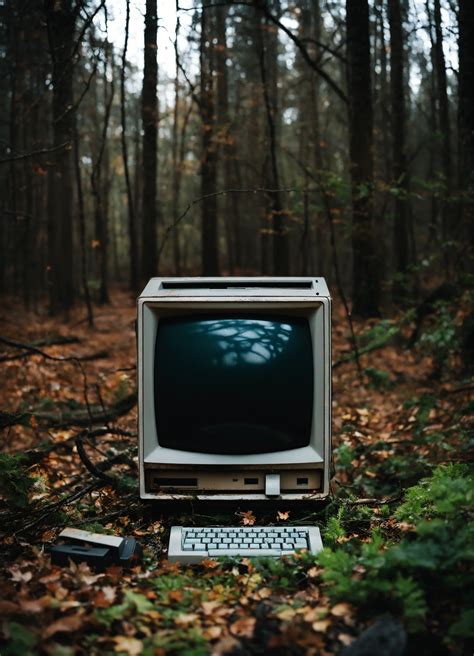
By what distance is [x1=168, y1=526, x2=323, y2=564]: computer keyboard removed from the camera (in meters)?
2.59

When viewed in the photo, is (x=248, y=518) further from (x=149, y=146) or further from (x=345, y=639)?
(x=149, y=146)

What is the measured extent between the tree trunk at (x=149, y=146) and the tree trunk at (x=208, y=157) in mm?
1222

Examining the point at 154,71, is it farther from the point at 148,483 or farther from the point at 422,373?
the point at 148,483

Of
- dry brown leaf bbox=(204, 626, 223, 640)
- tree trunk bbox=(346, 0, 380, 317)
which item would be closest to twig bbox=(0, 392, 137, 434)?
dry brown leaf bbox=(204, 626, 223, 640)

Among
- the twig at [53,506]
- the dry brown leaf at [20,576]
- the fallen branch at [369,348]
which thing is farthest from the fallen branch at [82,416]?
the dry brown leaf at [20,576]

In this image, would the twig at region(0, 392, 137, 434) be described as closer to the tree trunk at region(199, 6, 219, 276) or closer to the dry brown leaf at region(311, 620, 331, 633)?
the dry brown leaf at region(311, 620, 331, 633)

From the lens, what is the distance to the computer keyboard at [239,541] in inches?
102

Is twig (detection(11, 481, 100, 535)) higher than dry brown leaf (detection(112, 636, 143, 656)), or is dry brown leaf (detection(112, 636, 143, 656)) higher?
twig (detection(11, 481, 100, 535))

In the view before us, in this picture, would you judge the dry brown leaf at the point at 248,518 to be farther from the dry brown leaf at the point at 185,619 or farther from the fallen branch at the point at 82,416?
the fallen branch at the point at 82,416

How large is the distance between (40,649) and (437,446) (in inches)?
143

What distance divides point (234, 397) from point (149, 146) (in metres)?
7.80

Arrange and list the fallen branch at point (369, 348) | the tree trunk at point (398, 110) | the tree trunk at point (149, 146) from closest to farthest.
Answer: the fallen branch at point (369, 348)
the tree trunk at point (149, 146)
the tree trunk at point (398, 110)

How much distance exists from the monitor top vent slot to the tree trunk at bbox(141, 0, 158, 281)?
4803mm

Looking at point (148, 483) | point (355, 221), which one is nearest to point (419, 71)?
point (355, 221)
